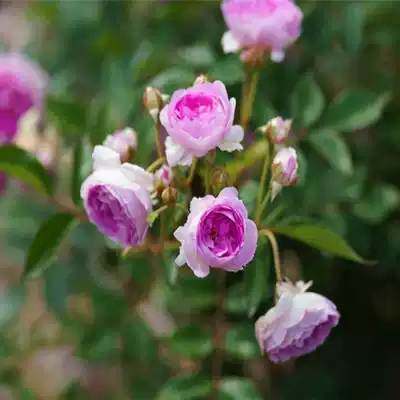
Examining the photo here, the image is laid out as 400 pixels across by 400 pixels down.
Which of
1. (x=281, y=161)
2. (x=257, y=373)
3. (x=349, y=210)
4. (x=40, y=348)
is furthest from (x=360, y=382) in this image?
(x=281, y=161)

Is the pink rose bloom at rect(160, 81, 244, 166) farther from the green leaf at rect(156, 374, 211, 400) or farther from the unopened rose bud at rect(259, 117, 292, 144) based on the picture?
the green leaf at rect(156, 374, 211, 400)

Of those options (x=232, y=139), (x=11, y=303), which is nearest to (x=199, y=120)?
(x=232, y=139)

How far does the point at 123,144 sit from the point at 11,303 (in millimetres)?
432

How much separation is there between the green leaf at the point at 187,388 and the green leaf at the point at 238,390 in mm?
17

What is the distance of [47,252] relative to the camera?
619 millimetres

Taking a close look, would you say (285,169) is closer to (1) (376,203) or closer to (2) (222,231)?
(2) (222,231)

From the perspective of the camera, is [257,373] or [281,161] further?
[257,373]

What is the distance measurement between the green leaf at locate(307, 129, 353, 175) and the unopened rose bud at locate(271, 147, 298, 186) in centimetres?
19

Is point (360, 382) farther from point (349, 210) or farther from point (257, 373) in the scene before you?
point (349, 210)

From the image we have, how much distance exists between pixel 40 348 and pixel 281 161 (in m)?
0.58

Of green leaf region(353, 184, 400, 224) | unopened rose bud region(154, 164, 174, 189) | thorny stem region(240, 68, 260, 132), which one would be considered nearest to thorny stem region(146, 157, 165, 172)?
unopened rose bud region(154, 164, 174, 189)

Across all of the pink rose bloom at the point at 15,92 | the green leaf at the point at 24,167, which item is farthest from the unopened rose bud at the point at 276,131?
the pink rose bloom at the point at 15,92

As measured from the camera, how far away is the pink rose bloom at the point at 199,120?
47 cm

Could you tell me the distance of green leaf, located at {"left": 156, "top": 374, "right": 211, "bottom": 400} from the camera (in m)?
0.66
